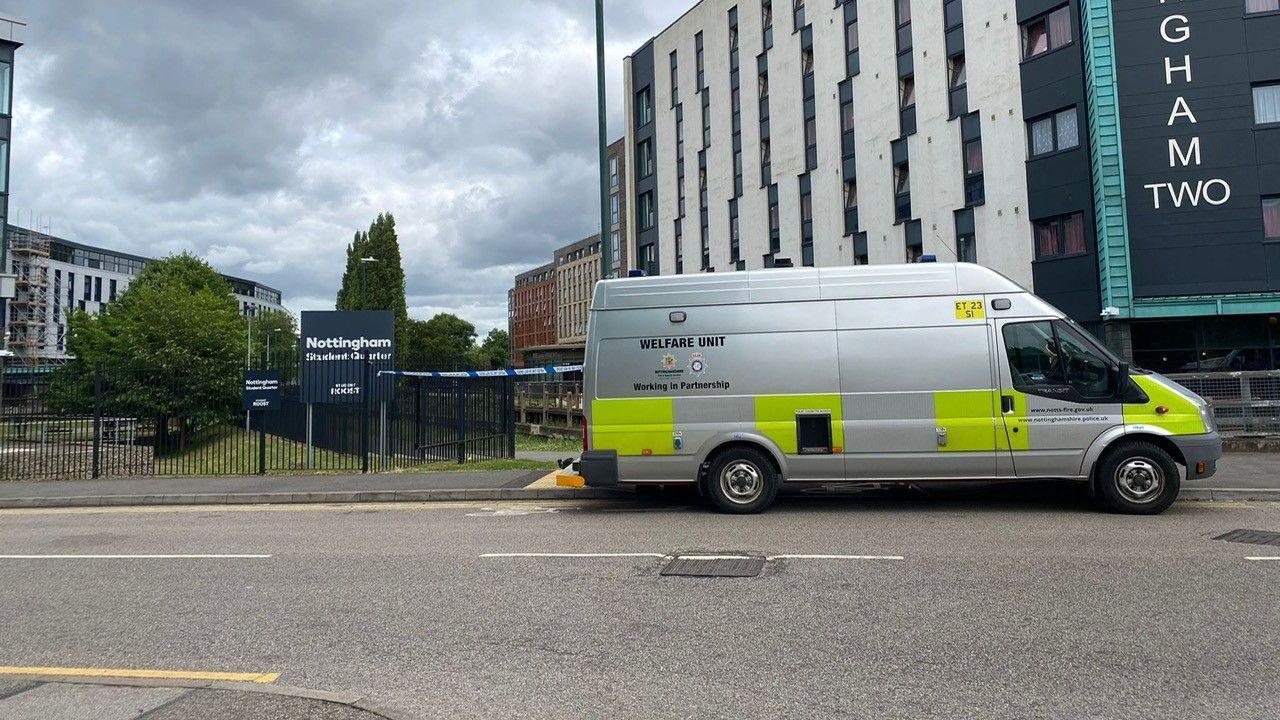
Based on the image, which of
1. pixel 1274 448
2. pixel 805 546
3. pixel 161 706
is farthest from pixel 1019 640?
pixel 1274 448

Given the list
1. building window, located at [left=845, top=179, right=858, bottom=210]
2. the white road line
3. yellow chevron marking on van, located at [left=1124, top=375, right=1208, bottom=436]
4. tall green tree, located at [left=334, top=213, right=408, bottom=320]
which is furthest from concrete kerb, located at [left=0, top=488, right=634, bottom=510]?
tall green tree, located at [left=334, top=213, right=408, bottom=320]

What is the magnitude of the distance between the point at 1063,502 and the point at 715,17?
119ft

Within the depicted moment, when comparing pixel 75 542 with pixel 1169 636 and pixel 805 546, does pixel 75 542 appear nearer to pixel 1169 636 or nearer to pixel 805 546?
pixel 805 546

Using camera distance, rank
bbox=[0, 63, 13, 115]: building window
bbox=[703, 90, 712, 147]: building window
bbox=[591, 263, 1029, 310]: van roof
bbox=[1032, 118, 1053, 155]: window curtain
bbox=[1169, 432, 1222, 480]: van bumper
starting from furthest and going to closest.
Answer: bbox=[703, 90, 712, 147]: building window → bbox=[0, 63, 13, 115]: building window → bbox=[1032, 118, 1053, 155]: window curtain → bbox=[591, 263, 1029, 310]: van roof → bbox=[1169, 432, 1222, 480]: van bumper

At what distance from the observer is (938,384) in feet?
30.2

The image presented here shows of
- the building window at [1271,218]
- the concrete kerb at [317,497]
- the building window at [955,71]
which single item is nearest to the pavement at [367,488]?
the concrete kerb at [317,497]

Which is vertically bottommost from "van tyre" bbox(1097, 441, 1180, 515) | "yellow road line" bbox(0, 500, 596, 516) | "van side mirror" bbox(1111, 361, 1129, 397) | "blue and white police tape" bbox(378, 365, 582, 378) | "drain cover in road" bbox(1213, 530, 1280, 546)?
"drain cover in road" bbox(1213, 530, 1280, 546)

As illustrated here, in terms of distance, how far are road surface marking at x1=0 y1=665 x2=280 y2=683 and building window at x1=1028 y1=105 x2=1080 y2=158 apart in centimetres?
2548

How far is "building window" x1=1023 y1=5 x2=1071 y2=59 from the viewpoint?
954 inches

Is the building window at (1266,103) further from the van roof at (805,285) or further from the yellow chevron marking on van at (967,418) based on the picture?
the yellow chevron marking on van at (967,418)

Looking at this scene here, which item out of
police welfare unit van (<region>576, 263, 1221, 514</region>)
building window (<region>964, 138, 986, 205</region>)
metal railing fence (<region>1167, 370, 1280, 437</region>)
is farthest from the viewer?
building window (<region>964, 138, 986, 205</region>)

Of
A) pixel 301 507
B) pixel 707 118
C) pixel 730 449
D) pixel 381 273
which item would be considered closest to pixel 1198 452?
pixel 730 449

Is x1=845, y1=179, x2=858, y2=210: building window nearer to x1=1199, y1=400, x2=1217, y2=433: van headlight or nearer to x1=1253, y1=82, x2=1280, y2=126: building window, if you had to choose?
x1=1253, y1=82, x2=1280, y2=126: building window

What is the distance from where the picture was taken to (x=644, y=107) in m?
48.8
